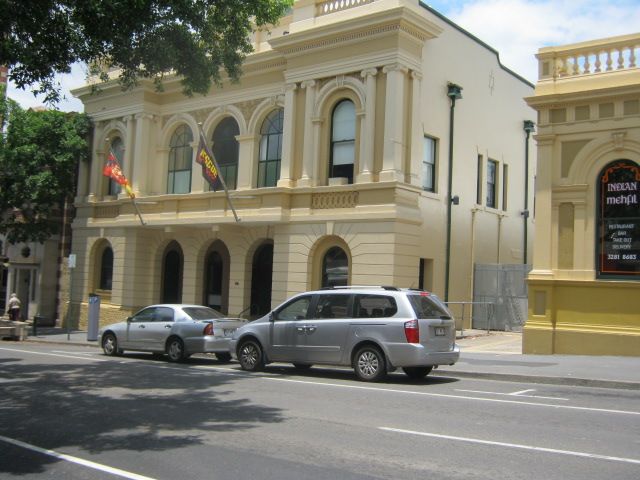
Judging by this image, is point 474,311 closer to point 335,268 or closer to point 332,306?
point 335,268

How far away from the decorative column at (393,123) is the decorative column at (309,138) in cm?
277

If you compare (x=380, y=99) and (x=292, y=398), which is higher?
(x=380, y=99)

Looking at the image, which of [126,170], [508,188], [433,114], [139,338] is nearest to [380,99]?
[433,114]

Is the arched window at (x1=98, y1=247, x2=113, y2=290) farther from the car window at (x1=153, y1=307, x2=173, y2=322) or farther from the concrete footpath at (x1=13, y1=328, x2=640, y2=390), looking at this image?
the concrete footpath at (x1=13, y1=328, x2=640, y2=390)

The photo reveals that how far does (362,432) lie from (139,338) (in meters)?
11.2

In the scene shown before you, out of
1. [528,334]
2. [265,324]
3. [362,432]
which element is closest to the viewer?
[362,432]

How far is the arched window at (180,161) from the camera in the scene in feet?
91.9

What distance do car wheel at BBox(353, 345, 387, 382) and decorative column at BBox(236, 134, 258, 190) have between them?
12.6 m

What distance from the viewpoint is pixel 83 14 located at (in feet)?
34.5

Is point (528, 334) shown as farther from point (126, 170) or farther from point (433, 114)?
point (126, 170)

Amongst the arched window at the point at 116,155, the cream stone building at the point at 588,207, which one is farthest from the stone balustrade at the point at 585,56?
the arched window at the point at 116,155

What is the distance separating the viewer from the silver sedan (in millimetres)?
17078

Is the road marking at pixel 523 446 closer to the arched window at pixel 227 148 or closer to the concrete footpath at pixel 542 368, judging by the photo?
the concrete footpath at pixel 542 368

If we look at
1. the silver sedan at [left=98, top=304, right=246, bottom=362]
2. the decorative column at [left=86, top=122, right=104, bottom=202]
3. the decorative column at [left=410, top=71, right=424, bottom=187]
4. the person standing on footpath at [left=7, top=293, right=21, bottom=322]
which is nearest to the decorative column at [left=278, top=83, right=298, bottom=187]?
the decorative column at [left=410, top=71, right=424, bottom=187]
